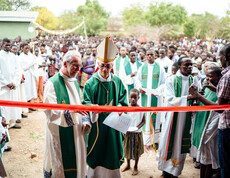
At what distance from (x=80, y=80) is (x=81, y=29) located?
33.7 metres

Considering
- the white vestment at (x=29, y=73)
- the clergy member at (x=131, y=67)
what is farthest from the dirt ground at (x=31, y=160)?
the clergy member at (x=131, y=67)

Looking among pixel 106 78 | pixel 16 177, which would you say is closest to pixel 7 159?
pixel 16 177

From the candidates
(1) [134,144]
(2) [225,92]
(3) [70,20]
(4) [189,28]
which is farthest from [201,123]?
(3) [70,20]

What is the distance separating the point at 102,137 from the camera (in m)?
3.49

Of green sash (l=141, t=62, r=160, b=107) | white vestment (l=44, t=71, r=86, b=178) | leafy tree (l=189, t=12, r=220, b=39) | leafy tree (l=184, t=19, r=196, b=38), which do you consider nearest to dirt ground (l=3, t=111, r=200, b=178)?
green sash (l=141, t=62, r=160, b=107)

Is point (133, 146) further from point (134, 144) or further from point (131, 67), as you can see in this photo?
point (131, 67)

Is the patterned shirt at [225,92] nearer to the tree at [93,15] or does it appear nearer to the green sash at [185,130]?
the green sash at [185,130]

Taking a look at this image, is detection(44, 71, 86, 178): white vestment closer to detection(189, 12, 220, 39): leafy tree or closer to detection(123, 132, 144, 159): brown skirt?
detection(123, 132, 144, 159): brown skirt

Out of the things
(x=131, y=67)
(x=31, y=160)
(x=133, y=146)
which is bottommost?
(x=31, y=160)

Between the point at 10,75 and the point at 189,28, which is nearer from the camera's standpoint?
the point at 10,75

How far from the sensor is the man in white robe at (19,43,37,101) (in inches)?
324

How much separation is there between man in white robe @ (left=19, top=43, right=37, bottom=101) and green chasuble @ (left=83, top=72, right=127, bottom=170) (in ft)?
17.9

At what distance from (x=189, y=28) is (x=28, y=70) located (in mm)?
41306

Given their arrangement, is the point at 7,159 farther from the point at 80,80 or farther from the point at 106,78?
the point at 80,80
